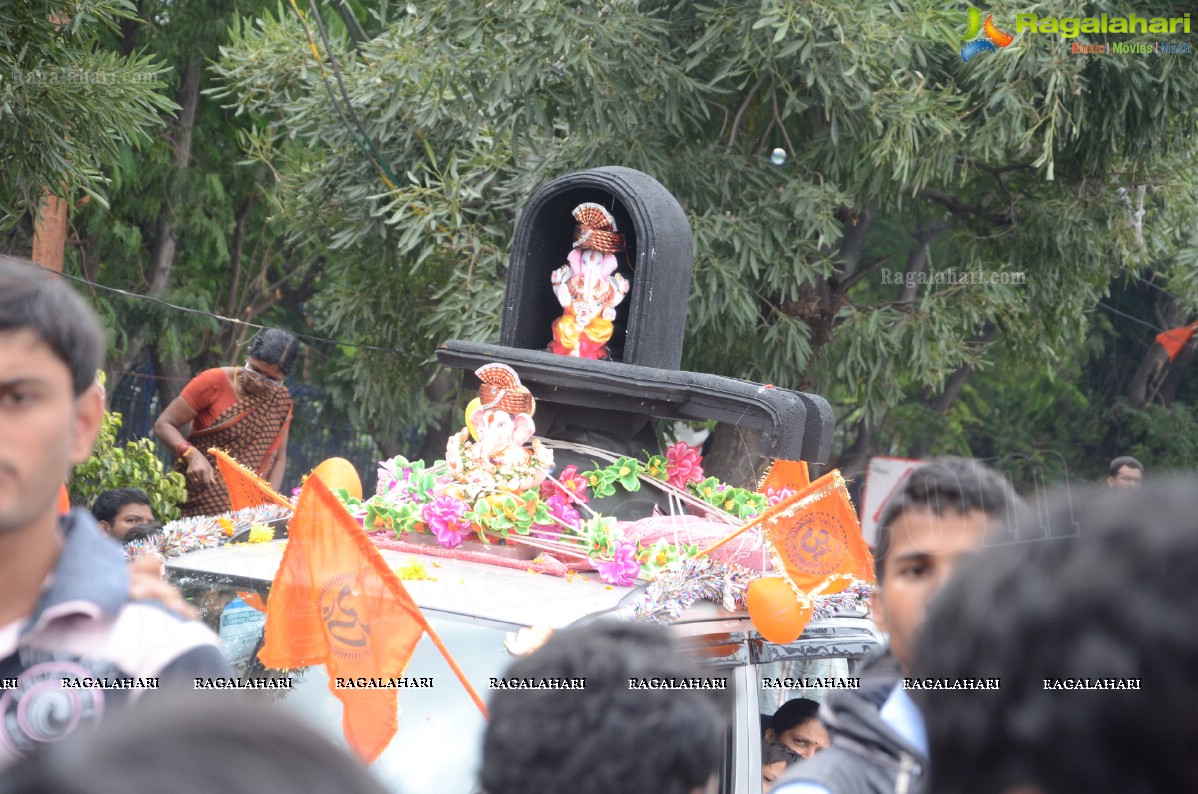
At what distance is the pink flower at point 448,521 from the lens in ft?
14.4

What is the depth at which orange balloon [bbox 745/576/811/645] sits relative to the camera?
3854mm

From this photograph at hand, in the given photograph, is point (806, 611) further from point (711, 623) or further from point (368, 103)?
point (368, 103)

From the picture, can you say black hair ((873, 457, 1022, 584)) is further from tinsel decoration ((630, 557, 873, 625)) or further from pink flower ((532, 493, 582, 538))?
pink flower ((532, 493, 582, 538))

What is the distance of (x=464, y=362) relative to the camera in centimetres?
518

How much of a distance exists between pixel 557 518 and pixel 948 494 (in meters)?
2.18

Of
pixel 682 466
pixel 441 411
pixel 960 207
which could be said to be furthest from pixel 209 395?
pixel 441 411

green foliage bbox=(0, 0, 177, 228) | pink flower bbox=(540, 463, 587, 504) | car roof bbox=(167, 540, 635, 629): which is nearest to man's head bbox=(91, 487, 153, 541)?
green foliage bbox=(0, 0, 177, 228)

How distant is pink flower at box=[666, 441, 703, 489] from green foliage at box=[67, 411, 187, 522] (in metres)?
2.91

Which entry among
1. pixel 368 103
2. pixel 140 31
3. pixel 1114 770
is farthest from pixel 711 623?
pixel 140 31

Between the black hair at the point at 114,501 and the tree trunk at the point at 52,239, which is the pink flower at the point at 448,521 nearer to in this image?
the black hair at the point at 114,501

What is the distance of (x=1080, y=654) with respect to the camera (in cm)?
89

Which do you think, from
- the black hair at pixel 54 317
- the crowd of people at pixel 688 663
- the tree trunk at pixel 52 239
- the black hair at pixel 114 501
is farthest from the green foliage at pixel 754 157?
the black hair at pixel 54 317

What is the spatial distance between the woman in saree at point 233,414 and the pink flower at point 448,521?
1.93m

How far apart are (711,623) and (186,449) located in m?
3.08
